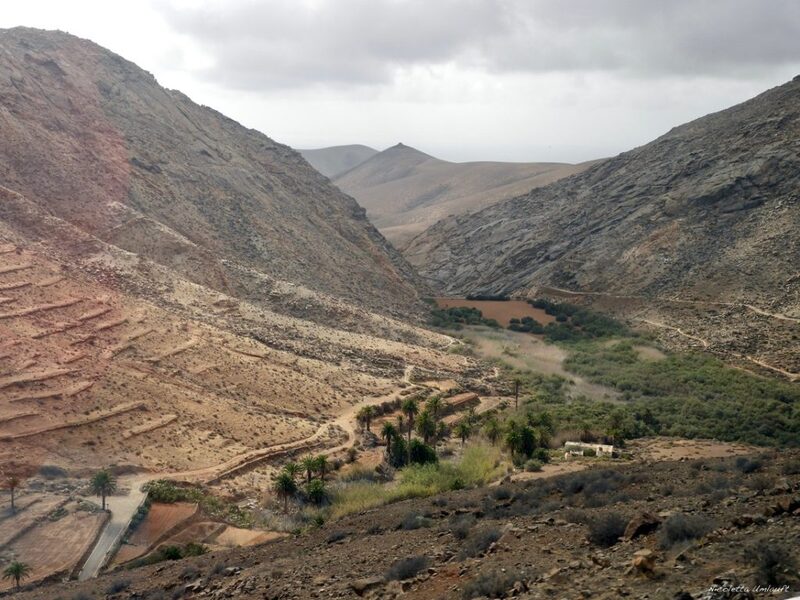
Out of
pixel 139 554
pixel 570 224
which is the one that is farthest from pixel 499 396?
pixel 570 224

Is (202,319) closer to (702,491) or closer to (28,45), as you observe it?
(702,491)

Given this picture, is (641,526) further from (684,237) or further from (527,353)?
(684,237)

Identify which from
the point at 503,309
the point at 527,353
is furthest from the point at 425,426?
the point at 503,309

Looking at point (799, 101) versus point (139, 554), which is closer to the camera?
point (139, 554)

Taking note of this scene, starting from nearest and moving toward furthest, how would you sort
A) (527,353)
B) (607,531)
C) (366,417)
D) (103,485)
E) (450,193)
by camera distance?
1. (607,531)
2. (103,485)
3. (366,417)
4. (527,353)
5. (450,193)

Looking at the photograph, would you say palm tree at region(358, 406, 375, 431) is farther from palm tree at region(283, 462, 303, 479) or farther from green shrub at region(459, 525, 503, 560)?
green shrub at region(459, 525, 503, 560)
